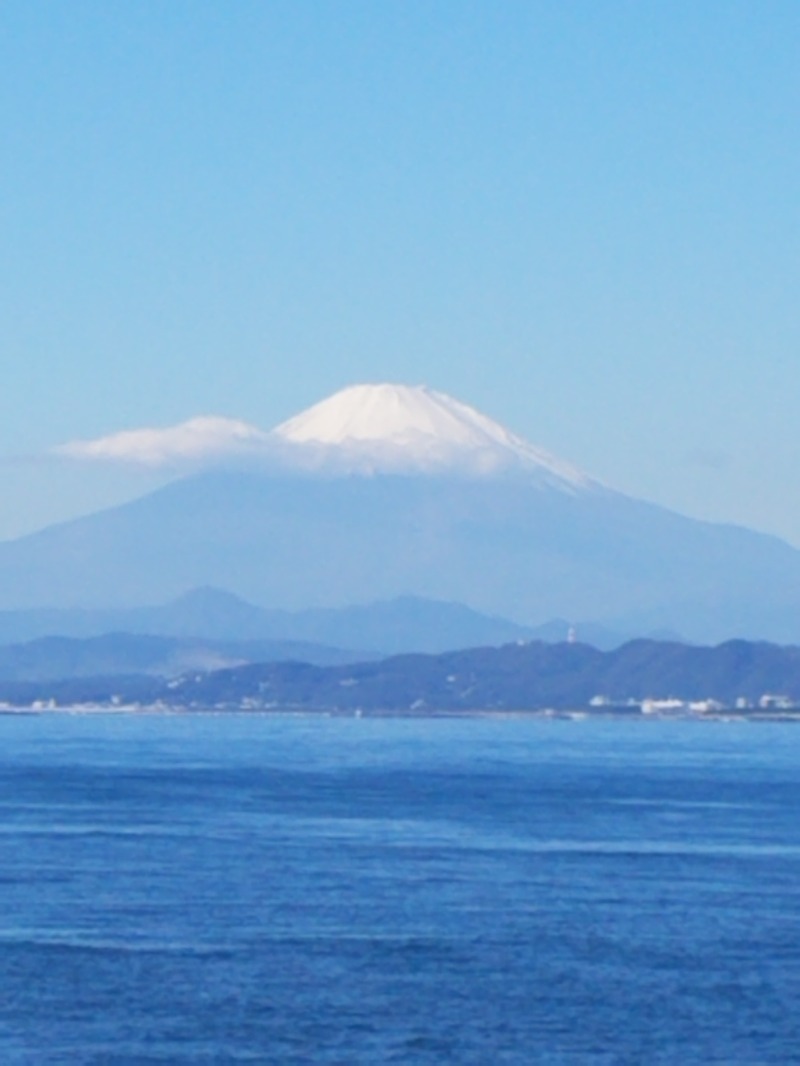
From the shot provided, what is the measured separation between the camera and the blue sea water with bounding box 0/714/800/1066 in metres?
24.6

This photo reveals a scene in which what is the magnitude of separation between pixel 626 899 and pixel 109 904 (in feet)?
25.1

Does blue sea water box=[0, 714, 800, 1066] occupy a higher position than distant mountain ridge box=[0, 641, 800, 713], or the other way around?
distant mountain ridge box=[0, 641, 800, 713]

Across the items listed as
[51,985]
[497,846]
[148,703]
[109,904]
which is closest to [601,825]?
[497,846]

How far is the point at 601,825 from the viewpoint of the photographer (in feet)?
162

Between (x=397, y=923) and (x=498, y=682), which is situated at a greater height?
(x=498, y=682)

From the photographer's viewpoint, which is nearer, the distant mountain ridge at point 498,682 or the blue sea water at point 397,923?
the blue sea water at point 397,923

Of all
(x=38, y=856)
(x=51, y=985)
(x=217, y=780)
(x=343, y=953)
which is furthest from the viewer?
(x=217, y=780)

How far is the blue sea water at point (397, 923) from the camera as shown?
24.6 meters

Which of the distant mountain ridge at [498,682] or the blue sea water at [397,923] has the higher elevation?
the distant mountain ridge at [498,682]

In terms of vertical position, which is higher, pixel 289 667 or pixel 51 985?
pixel 289 667

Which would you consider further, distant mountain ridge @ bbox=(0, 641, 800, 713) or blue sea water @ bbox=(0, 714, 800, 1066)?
distant mountain ridge @ bbox=(0, 641, 800, 713)

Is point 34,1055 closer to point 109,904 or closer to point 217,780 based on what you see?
point 109,904

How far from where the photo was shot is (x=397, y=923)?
32.2 m

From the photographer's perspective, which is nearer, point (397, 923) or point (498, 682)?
point (397, 923)
